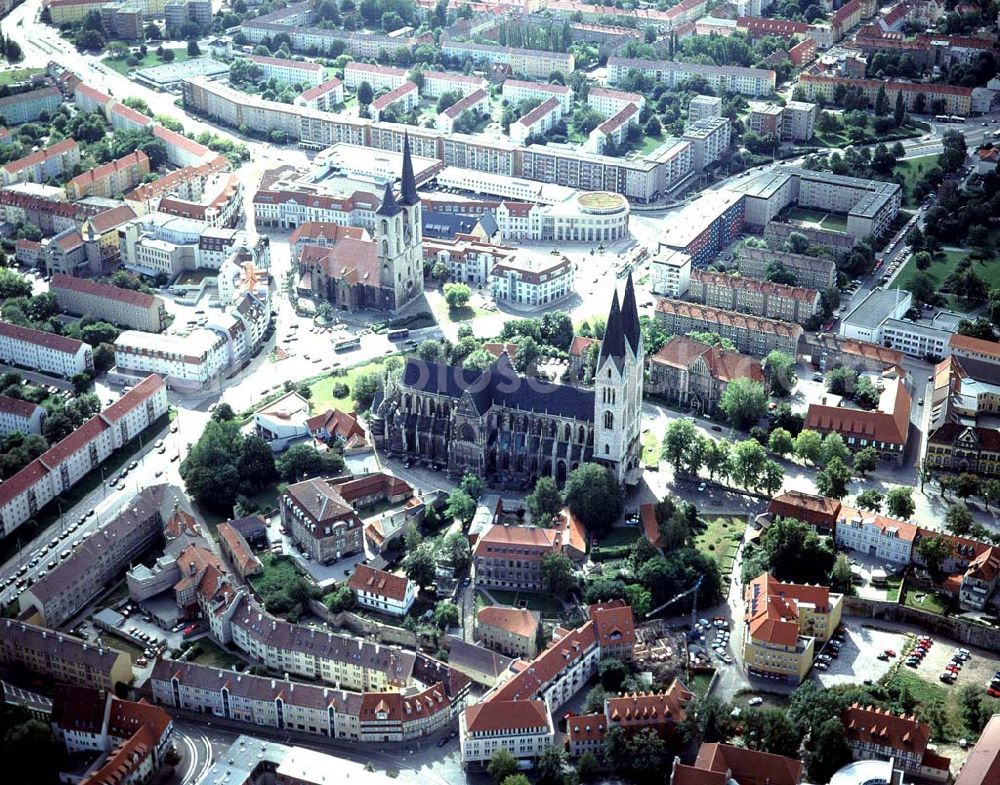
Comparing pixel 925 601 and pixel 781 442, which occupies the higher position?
pixel 781 442

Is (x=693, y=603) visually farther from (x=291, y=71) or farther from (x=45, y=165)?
(x=291, y=71)

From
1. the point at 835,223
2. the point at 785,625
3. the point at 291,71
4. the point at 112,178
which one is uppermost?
the point at 291,71

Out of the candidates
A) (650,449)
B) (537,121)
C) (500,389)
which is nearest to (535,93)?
(537,121)

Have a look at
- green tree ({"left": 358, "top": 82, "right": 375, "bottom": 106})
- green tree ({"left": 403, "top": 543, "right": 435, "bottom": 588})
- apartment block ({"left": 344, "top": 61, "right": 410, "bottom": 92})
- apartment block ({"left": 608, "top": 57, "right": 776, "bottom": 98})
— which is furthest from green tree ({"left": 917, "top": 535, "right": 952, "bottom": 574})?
apartment block ({"left": 344, "top": 61, "right": 410, "bottom": 92})

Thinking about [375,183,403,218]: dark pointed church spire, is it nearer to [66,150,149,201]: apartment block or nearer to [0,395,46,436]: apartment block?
[0,395,46,436]: apartment block

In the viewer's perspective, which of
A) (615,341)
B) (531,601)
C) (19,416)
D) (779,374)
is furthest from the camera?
(779,374)

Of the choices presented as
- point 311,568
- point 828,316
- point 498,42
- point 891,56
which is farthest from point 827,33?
point 311,568

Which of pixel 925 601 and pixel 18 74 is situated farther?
pixel 18 74
